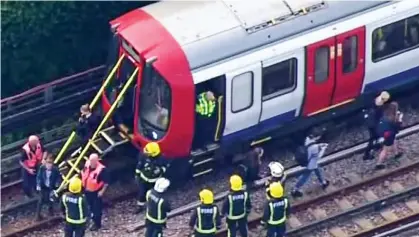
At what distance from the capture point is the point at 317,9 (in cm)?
2558

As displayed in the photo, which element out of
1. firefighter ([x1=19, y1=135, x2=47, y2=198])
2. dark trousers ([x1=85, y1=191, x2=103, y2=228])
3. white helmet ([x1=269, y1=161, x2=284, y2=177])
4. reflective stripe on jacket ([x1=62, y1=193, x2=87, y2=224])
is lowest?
reflective stripe on jacket ([x1=62, y1=193, x2=87, y2=224])

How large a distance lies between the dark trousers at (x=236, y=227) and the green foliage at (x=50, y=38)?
4939mm

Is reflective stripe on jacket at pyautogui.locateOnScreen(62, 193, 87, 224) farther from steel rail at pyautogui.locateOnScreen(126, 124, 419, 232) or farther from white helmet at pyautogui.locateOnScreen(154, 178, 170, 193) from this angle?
steel rail at pyautogui.locateOnScreen(126, 124, 419, 232)

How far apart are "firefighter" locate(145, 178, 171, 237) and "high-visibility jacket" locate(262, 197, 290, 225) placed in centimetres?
150

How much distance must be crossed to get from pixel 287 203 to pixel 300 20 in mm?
3281

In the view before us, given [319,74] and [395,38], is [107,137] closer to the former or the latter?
[319,74]

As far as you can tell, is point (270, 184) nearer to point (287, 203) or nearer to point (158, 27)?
point (287, 203)

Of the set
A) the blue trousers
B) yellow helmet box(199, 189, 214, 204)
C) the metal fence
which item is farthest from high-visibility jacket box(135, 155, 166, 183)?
the metal fence

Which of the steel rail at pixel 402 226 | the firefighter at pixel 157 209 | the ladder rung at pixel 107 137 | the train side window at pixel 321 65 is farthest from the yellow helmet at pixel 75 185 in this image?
the steel rail at pixel 402 226

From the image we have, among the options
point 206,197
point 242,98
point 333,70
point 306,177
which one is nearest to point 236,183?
point 206,197

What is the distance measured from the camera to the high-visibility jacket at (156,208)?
23.7m

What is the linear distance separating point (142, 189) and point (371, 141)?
4.00 metres

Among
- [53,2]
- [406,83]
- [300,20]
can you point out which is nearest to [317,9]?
[300,20]

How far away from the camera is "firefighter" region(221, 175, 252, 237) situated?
23797 millimetres
